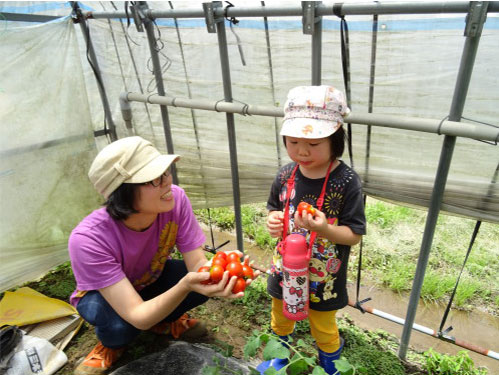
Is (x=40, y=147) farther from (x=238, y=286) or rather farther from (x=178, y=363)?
(x=238, y=286)

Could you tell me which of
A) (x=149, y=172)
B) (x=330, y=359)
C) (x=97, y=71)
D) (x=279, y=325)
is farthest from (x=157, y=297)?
(x=97, y=71)

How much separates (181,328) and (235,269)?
1162 millimetres

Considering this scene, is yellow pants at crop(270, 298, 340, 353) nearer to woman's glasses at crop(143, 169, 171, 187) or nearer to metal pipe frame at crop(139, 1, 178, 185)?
woman's glasses at crop(143, 169, 171, 187)

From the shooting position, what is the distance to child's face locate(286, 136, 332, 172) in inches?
59.6

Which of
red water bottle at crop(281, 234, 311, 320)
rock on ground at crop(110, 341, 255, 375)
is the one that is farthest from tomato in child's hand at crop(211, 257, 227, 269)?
rock on ground at crop(110, 341, 255, 375)

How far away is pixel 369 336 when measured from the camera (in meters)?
2.39

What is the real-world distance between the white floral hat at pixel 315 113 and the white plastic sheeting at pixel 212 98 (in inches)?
18.6

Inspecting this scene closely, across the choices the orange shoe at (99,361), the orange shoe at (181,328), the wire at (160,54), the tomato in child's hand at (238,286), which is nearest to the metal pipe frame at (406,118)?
the wire at (160,54)

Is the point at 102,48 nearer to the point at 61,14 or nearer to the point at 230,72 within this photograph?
the point at 61,14

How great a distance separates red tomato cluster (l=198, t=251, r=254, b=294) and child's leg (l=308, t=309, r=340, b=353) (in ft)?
1.55

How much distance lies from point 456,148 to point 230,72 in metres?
1.42

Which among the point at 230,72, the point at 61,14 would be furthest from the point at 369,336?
the point at 61,14

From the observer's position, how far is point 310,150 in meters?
1.52

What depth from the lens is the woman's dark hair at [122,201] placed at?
5.66ft
